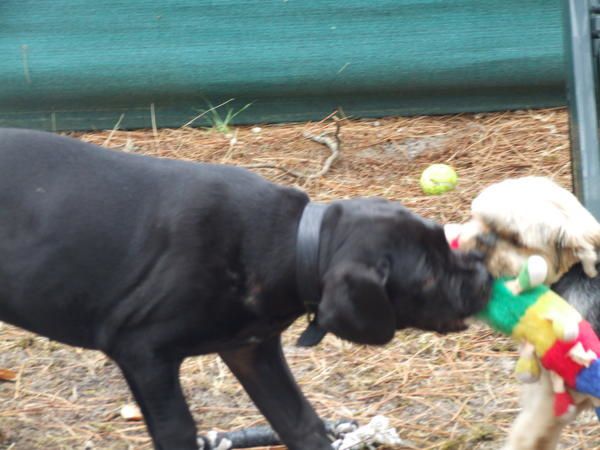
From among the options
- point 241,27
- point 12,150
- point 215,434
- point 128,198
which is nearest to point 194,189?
point 128,198

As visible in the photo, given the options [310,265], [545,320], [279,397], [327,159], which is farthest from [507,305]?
[327,159]

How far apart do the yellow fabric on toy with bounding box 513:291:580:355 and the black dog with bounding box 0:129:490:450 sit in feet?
0.56

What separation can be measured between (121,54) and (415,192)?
2374 mm

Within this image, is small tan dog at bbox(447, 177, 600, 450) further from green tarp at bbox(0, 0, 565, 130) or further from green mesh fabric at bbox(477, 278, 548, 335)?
green tarp at bbox(0, 0, 565, 130)

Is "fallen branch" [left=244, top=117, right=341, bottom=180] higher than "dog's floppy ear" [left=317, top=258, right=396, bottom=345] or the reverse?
the reverse

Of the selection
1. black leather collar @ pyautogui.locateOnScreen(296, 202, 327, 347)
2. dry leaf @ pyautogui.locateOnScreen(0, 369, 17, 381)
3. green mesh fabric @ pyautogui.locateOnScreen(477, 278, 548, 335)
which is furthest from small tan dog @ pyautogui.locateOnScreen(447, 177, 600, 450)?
dry leaf @ pyautogui.locateOnScreen(0, 369, 17, 381)

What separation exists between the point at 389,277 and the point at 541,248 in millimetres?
719

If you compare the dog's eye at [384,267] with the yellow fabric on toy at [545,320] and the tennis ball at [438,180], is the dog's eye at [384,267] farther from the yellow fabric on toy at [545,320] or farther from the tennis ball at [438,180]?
the tennis ball at [438,180]

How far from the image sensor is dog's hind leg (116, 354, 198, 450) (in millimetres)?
3824

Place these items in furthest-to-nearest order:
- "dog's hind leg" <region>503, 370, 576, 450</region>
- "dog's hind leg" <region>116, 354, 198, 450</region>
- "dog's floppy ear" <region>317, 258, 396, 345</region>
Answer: "dog's hind leg" <region>503, 370, 576, 450</region> → "dog's hind leg" <region>116, 354, 198, 450</region> → "dog's floppy ear" <region>317, 258, 396, 345</region>

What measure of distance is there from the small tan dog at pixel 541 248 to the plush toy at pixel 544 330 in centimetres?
20

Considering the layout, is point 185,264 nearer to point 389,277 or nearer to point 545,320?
point 389,277

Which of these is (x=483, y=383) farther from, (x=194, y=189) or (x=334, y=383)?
(x=194, y=189)

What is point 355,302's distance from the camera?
3.58 meters
